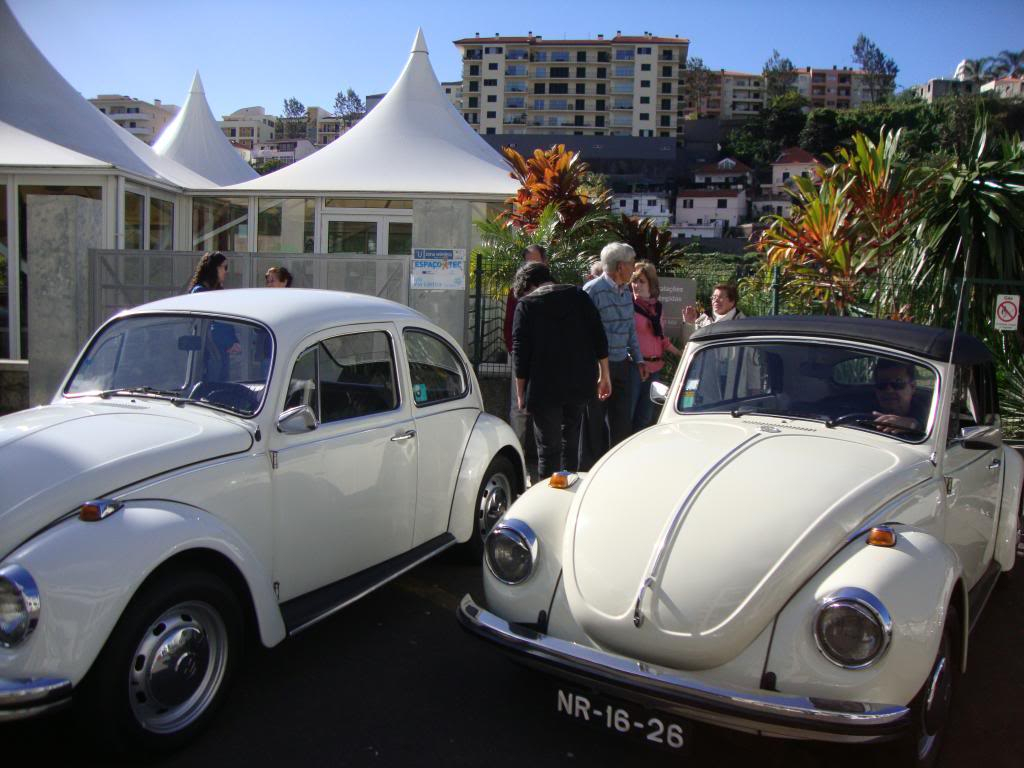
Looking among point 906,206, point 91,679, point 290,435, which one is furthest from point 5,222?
point 906,206

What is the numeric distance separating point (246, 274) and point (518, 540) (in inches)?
281

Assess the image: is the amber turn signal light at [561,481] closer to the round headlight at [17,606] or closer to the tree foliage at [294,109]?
the round headlight at [17,606]

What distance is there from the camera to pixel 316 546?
4.00m

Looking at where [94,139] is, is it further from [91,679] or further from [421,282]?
[91,679]

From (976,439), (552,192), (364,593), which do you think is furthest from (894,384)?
(552,192)

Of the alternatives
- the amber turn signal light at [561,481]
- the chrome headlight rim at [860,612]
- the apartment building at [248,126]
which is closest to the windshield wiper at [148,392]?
the amber turn signal light at [561,481]

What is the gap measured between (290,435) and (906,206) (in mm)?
8532

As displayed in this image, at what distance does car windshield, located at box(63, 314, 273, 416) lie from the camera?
3975mm

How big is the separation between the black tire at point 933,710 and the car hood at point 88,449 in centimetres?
281

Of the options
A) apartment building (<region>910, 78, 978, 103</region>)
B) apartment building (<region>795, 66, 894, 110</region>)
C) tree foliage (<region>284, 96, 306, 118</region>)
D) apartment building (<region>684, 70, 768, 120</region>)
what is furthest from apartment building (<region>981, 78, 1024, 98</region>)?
tree foliage (<region>284, 96, 306, 118</region>)

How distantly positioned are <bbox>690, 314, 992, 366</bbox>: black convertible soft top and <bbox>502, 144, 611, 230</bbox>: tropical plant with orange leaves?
22.9 ft

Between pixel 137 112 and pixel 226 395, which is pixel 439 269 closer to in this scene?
pixel 226 395

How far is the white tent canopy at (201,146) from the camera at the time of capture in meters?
20.5

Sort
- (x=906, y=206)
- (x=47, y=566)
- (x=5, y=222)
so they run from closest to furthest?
(x=47, y=566) → (x=906, y=206) → (x=5, y=222)
